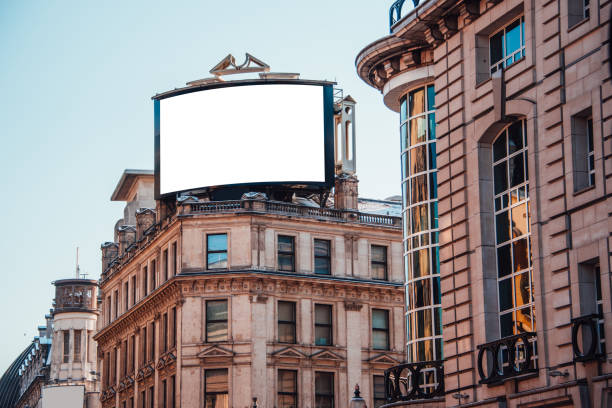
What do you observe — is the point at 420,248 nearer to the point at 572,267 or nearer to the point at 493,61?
the point at 493,61

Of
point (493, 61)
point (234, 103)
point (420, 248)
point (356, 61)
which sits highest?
point (234, 103)

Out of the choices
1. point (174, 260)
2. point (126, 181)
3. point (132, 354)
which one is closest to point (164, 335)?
point (174, 260)

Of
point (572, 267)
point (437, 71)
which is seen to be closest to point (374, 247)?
point (437, 71)

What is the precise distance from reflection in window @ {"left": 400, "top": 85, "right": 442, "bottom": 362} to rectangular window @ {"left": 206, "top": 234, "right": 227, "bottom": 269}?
1052 inches

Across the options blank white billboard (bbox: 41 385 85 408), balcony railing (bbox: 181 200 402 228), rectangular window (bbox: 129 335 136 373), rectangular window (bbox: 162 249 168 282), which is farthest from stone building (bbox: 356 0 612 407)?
blank white billboard (bbox: 41 385 85 408)

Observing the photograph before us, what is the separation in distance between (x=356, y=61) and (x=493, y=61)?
825 centimetres

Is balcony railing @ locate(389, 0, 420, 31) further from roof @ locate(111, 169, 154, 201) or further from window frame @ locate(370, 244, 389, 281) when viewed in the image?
roof @ locate(111, 169, 154, 201)

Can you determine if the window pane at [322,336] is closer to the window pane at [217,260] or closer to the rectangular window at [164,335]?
the window pane at [217,260]

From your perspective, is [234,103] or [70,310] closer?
[234,103]

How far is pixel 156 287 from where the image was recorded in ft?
233

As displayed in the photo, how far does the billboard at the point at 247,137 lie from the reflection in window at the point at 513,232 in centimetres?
3662

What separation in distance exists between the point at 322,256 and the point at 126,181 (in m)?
26.0

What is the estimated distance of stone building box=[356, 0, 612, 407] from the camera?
96.4ft

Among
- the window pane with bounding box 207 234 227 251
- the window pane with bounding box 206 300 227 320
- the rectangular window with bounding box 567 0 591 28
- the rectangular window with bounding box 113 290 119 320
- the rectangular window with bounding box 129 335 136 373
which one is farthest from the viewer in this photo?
the rectangular window with bounding box 113 290 119 320
